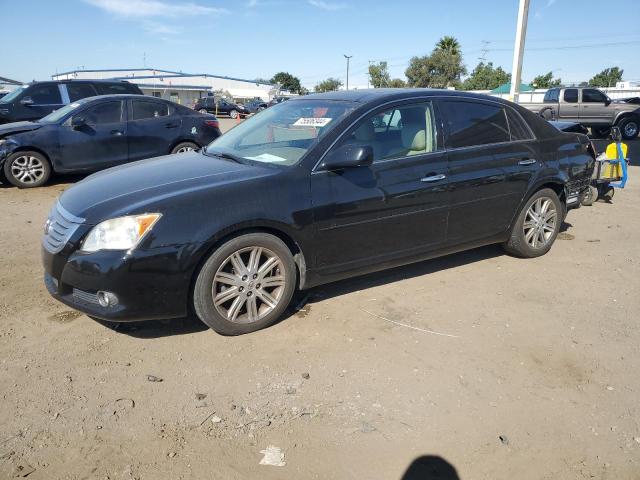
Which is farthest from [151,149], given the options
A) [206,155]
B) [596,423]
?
[596,423]

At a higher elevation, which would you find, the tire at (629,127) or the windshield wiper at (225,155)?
the tire at (629,127)

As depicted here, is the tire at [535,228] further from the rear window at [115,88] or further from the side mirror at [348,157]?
the rear window at [115,88]

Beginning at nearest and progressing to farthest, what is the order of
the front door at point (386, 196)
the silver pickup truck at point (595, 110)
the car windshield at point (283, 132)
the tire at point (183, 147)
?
the front door at point (386, 196), the car windshield at point (283, 132), the tire at point (183, 147), the silver pickup truck at point (595, 110)

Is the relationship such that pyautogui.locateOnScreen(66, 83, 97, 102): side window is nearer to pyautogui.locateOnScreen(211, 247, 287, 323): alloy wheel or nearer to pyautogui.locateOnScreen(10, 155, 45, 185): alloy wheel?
pyautogui.locateOnScreen(10, 155, 45, 185): alloy wheel

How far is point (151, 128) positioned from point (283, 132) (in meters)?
5.67

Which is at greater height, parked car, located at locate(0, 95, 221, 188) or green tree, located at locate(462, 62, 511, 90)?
green tree, located at locate(462, 62, 511, 90)

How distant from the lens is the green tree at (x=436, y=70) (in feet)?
223

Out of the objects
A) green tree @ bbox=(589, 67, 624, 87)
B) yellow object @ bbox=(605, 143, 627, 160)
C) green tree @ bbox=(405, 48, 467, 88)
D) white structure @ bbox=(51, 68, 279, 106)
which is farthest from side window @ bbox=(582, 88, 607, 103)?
green tree @ bbox=(589, 67, 624, 87)

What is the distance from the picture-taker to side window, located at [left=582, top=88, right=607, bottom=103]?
1806cm

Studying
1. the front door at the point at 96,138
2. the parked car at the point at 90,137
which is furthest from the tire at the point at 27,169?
the front door at the point at 96,138

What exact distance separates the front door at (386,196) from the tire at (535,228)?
111 centimetres

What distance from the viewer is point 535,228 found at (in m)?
5.16

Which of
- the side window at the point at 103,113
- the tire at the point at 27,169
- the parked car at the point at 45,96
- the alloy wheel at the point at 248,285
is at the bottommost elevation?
the alloy wheel at the point at 248,285

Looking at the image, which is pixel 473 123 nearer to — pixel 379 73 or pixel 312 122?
pixel 312 122
